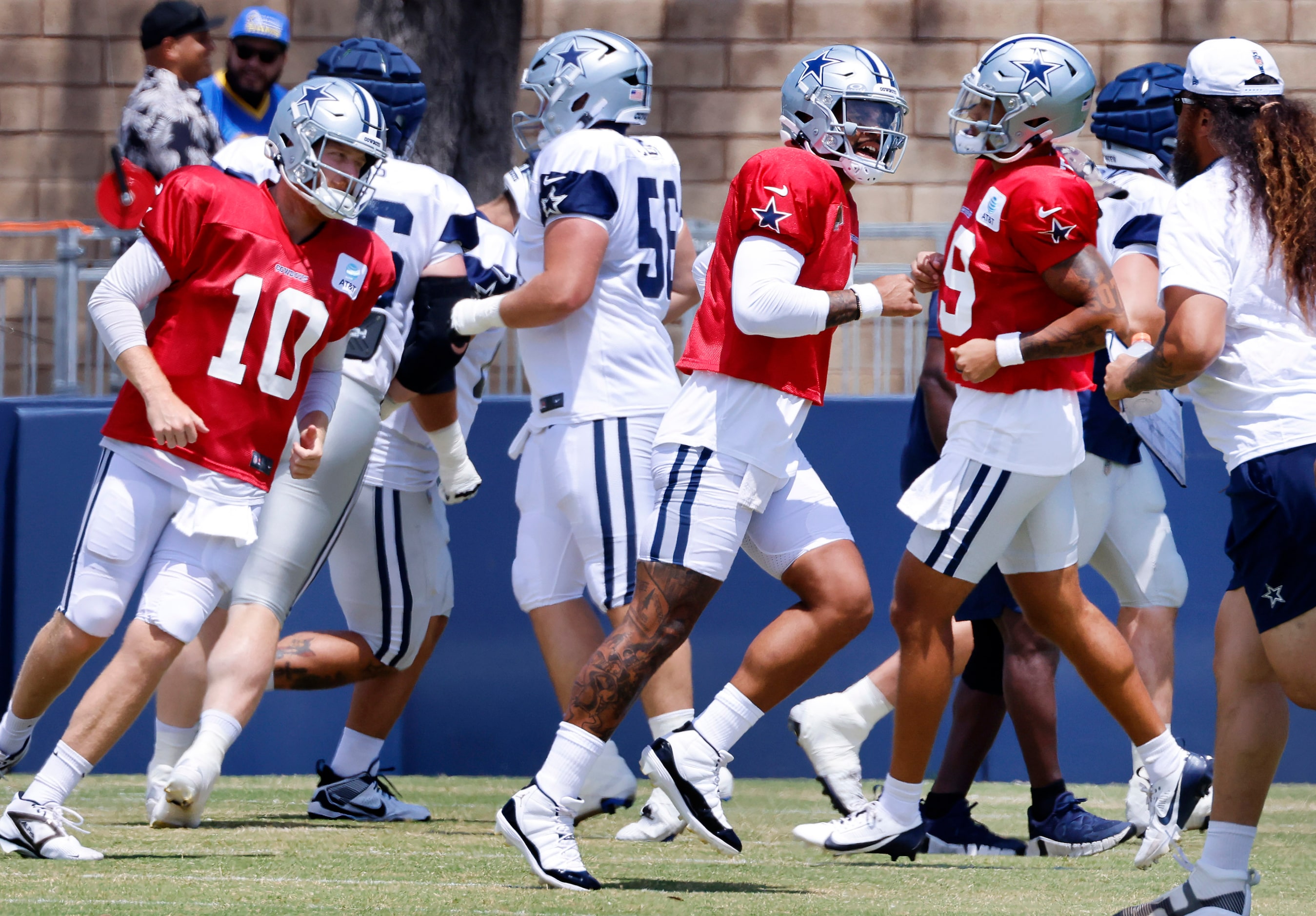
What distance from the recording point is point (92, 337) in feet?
23.0

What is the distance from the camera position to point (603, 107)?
16.8 ft

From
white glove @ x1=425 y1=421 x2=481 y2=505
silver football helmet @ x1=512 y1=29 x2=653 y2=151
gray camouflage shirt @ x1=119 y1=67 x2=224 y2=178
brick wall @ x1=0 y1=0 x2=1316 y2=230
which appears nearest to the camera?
silver football helmet @ x1=512 y1=29 x2=653 y2=151

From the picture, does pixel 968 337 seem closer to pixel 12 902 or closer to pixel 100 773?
pixel 12 902

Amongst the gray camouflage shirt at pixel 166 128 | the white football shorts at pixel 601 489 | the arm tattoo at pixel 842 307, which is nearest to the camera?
the arm tattoo at pixel 842 307

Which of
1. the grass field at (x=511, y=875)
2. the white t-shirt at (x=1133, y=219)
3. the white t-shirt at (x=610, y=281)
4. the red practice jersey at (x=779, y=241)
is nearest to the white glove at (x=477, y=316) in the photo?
the white t-shirt at (x=610, y=281)

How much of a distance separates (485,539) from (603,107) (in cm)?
217

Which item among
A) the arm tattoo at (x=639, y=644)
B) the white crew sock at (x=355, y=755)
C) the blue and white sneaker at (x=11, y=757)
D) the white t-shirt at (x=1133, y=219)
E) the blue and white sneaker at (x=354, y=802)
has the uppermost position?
the white t-shirt at (x=1133, y=219)

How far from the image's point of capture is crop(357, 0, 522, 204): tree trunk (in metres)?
9.22

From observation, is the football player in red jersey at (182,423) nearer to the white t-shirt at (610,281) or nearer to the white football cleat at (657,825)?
the white t-shirt at (610,281)

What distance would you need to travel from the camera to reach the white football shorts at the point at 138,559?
14.0 feet

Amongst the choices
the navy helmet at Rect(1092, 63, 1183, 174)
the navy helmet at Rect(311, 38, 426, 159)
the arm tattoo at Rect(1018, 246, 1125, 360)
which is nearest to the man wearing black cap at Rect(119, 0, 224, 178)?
the navy helmet at Rect(311, 38, 426, 159)

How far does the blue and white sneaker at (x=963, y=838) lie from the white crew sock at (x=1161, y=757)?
23.1 inches

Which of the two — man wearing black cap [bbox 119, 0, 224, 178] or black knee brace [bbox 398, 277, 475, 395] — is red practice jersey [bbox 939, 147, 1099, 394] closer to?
black knee brace [bbox 398, 277, 475, 395]

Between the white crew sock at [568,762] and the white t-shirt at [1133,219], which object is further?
the white t-shirt at [1133,219]
